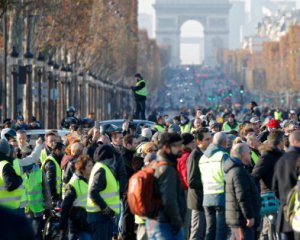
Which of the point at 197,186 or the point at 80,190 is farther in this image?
the point at 197,186

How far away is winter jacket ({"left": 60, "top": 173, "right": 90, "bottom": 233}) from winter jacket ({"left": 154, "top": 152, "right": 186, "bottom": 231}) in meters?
3.25

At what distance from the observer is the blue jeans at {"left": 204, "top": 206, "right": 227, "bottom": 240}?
15508mm

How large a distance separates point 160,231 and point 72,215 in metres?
3.33

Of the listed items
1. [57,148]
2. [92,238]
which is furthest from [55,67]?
[92,238]

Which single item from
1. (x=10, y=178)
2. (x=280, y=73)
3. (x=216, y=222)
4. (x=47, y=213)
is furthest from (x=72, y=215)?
(x=280, y=73)

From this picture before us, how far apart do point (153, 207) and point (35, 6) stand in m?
39.0

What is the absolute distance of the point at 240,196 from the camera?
13.9 m

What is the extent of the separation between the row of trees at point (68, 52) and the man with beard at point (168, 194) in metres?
27.3

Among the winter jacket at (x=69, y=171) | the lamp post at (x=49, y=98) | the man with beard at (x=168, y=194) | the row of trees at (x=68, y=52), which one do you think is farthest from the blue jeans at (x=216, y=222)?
the lamp post at (x=49, y=98)

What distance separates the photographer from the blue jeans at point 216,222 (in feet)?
50.9

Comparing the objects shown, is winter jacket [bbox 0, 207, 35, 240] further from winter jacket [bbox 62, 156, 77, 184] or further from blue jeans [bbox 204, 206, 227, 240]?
winter jacket [bbox 62, 156, 77, 184]

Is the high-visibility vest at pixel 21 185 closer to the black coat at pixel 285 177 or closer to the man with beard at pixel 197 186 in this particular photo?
the man with beard at pixel 197 186

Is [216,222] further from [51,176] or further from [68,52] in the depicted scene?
[68,52]

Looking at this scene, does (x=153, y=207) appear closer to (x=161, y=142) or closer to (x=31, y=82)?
(x=161, y=142)
